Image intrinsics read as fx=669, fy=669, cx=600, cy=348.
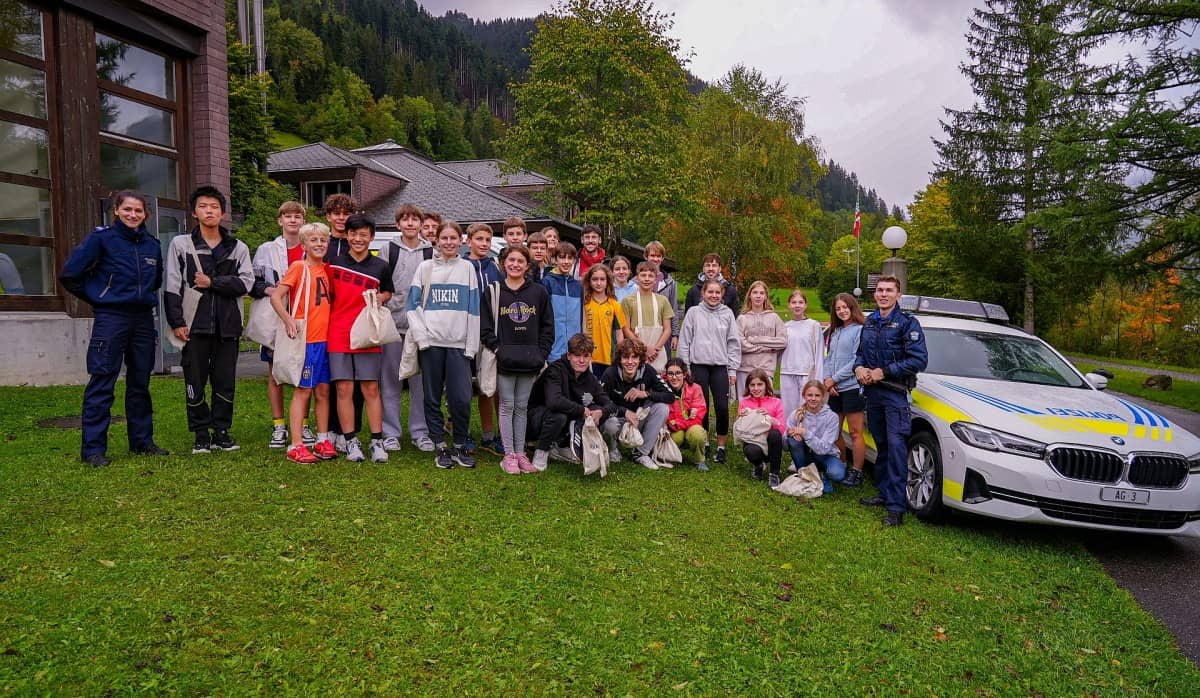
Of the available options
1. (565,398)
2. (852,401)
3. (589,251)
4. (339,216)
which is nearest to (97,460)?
(339,216)

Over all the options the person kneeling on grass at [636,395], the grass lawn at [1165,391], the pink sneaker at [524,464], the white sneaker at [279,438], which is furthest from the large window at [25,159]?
the grass lawn at [1165,391]

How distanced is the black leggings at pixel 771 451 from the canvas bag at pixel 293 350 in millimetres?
4071

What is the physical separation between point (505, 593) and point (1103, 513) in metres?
4.30

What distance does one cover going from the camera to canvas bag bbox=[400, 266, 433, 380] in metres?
5.70

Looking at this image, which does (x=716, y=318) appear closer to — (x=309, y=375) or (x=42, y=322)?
(x=309, y=375)

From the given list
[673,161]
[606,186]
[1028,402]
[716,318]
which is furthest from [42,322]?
[673,161]

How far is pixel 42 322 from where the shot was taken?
8.54 metres

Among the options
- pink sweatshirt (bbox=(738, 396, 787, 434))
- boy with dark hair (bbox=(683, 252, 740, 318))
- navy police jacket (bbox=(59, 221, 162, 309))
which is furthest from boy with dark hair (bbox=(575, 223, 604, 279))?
navy police jacket (bbox=(59, 221, 162, 309))

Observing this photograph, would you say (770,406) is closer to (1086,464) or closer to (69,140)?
(1086,464)

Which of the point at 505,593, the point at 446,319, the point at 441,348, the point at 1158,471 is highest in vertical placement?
the point at 446,319

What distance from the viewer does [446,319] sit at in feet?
18.6

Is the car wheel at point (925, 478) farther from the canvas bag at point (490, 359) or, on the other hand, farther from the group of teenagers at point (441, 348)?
the canvas bag at point (490, 359)

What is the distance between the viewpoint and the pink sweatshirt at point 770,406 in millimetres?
6520

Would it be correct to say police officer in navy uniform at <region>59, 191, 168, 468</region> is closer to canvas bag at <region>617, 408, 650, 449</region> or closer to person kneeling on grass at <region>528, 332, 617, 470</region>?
person kneeling on grass at <region>528, 332, 617, 470</region>
